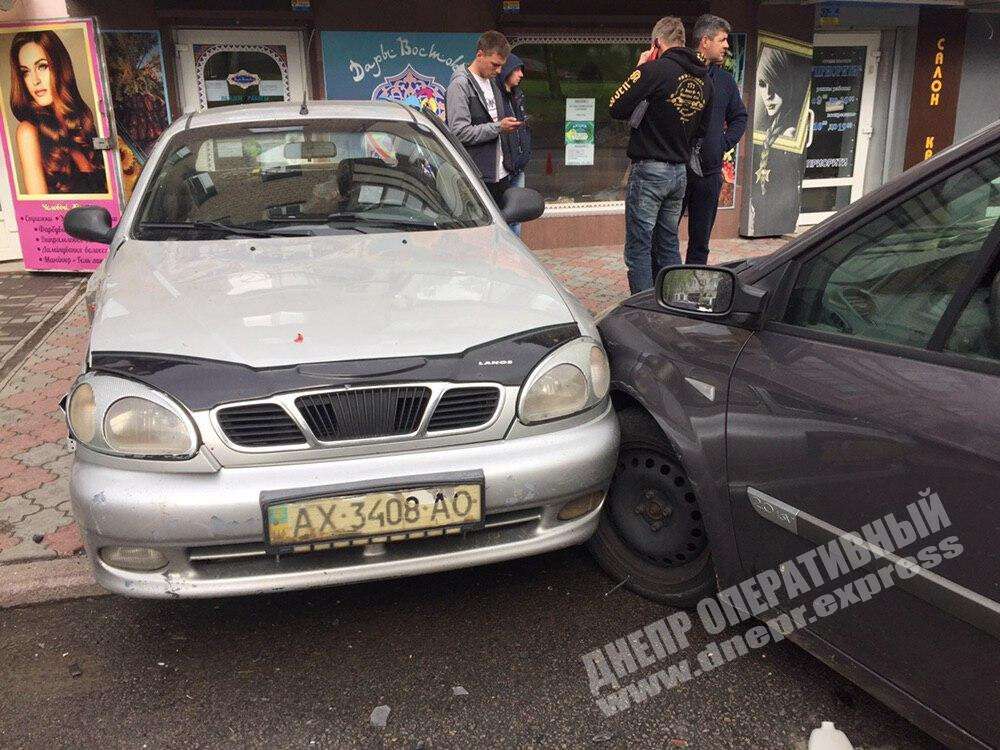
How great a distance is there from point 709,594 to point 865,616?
29.5 inches

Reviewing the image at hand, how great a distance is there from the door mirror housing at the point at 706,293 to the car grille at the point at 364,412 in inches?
33.4

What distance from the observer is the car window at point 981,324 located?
1838 millimetres

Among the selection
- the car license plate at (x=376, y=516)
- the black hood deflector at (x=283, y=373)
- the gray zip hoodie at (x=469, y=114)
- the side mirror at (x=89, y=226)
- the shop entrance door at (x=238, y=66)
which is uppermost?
the shop entrance door at (x=238, y=66)

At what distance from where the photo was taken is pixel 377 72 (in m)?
7.81

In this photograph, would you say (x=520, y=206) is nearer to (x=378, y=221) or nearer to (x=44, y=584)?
(x=378, y=221)

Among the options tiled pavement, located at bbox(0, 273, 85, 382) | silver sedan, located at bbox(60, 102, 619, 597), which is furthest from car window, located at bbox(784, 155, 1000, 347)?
tiled pavement, located at bbox(0, 273, 85, 382)

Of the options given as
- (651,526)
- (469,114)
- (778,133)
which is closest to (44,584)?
(651,526)

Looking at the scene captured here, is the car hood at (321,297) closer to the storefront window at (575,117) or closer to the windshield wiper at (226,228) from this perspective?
the windshield wiper at (226,228)

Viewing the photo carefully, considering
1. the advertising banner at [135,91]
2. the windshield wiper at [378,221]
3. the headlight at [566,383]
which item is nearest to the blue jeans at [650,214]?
the windshield wiper at [378,221]

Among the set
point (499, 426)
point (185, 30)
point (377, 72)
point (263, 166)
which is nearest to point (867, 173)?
point (377, 72)

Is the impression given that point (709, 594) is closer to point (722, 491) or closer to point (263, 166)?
point (722, 491)

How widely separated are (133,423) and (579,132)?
7194 millimetres

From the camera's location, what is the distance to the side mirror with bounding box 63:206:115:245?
148 inches

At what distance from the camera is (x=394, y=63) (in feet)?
25.7
